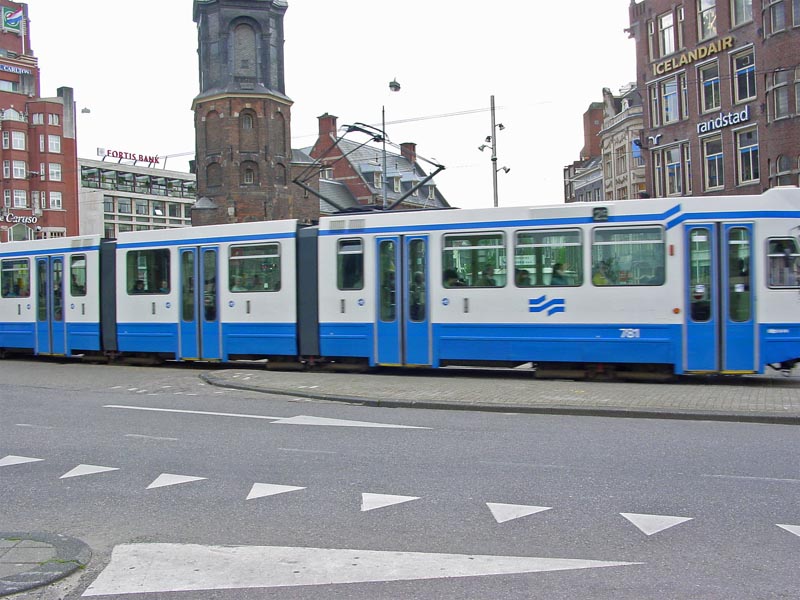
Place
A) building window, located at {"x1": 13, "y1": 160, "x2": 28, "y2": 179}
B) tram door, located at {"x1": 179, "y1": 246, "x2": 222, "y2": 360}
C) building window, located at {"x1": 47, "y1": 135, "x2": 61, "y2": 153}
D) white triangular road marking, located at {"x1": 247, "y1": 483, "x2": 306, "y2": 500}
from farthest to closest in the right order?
building window, located at {"x1": 47, "y1": 135, "x2": 61, "y2": 153}, building window, located at {"x1": 13, "y1": 160, "x2": 28, "y2": 179}, tram door, located at {"x1": 179, "y1": 246, "x2": 222, "y2": 360}, white triangular road marking, located at {"x1": 247, "y1": 483, "x2": 306, "y2": 500}

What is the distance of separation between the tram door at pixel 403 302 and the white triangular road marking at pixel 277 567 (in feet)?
33.8

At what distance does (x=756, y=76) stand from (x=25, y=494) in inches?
1299

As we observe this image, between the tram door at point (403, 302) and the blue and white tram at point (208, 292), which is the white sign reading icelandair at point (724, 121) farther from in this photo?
the blue and white tram at point (208, 292)

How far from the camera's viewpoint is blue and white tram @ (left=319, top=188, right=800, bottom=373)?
44.1 ft

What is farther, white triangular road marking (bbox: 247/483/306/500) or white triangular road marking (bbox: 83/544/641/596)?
white triangular road marking (bbox: 247/483/306/500)

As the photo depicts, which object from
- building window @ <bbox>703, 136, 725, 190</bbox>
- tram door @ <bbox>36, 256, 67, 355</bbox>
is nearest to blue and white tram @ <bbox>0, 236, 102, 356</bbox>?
tram door @ <bbox>36, 256, 67, 355</bbox>

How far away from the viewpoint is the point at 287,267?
17.0 m

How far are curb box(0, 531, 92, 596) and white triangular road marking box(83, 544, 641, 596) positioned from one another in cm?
20

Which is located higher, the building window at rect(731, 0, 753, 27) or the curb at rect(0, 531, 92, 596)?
the building window at rect(731, 0, 753, 27)

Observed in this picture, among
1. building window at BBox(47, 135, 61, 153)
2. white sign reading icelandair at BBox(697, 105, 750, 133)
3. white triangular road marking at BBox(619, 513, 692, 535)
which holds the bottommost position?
A: white triangular road marking at BBox(619, 513, 692, 535)

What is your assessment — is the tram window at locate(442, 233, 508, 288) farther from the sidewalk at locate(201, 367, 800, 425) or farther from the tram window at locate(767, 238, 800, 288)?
the tram window at locate(767, 238, 800, 288)

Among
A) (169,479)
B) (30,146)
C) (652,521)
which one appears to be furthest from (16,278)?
(30,146)

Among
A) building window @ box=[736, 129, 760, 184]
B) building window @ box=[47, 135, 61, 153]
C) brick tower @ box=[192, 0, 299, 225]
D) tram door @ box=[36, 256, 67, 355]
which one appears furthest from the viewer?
building window @ box=[47, 135, 61, 153]

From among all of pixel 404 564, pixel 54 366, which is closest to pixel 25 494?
pixel 404 564
